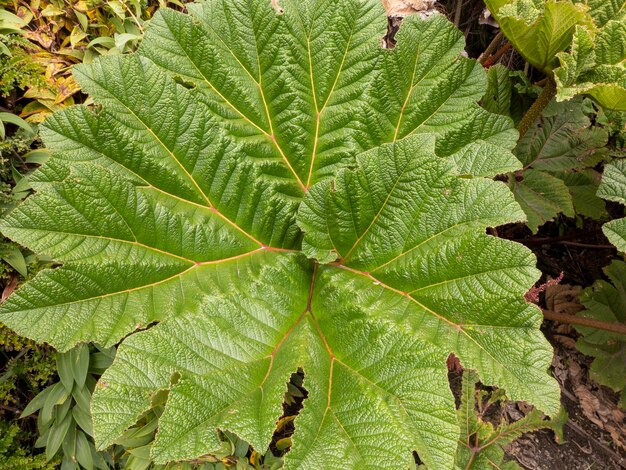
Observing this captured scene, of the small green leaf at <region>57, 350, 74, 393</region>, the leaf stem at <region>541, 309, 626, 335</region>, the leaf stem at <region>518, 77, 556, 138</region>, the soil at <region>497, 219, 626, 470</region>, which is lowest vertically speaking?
the soil at <region>497, 219, 626, 470</region>

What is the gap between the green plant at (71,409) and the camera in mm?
2172

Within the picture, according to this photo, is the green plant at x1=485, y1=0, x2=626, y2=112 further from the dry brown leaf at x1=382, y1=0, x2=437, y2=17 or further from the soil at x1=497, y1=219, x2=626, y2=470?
the soil at x1=497, y1=219, x2=626, y2=470

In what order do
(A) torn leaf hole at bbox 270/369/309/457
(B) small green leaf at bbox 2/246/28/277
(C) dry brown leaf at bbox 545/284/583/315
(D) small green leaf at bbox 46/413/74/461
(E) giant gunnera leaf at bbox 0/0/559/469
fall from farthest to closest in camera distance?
1. (C) dry brown leaf at bbox 545/284/583/315
2. (A) torn leaf hole at bbox 270/369/309/457
3. (D) small green leaf at bbox 46/413/74/461
4. (B) small green leaf at bbox 2/246/28/277
5. (E) giant gunnera leaf at bbox 0/0/559/469

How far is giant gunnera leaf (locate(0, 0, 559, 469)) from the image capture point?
1.33m

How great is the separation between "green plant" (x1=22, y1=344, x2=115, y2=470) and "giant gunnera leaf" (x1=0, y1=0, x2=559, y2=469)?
89 centimetres

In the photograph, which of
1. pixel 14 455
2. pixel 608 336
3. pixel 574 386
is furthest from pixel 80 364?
pixel 574 386

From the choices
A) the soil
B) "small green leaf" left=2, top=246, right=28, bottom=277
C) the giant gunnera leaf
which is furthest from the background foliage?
the giant gunnera leaf

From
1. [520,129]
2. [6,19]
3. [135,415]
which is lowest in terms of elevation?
[135,415]

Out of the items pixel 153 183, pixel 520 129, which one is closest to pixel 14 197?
pixel 153 183

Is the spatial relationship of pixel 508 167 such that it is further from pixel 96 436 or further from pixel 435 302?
pixel 96 436

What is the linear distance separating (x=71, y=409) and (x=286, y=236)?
134 centimetres

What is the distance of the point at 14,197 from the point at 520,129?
2.15 meters

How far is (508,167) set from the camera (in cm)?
163

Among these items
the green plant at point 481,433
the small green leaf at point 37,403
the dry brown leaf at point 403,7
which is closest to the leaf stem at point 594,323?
the green plant at point 481,433
